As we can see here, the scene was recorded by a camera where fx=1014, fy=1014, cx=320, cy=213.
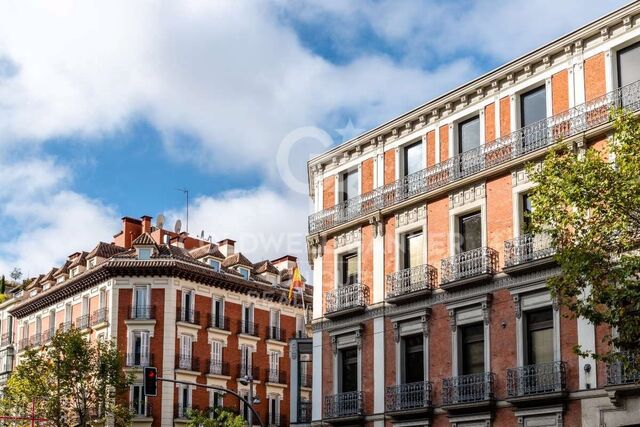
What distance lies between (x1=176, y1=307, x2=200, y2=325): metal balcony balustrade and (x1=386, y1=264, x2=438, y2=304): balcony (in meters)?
29.5

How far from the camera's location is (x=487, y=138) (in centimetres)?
3206

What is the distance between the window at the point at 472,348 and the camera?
3112cm

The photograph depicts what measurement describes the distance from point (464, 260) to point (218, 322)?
3455 cm

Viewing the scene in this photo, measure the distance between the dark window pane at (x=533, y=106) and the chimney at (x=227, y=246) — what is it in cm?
4141

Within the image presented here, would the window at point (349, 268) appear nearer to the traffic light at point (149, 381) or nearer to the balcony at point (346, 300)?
the balcony at point (346, 300)

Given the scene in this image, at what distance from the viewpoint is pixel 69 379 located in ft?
164

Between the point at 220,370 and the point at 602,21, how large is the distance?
40.4m

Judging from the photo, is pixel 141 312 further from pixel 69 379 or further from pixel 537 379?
pixel 537 379

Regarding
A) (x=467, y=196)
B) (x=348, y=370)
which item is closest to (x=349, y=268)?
(x=348, y=370)

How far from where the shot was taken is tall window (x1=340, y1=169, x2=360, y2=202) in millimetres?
37375

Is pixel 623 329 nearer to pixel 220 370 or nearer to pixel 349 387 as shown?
pixel 349 387

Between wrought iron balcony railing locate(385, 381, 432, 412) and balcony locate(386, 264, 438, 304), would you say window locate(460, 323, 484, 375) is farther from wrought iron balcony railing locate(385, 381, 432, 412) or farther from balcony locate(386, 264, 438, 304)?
balcony locate(386, 264, 438, 304)

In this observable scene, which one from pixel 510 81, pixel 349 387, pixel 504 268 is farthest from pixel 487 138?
pixel 349 387

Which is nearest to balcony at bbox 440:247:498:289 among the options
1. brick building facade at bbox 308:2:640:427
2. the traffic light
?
brick building facade at bbox 308:2:640:427
